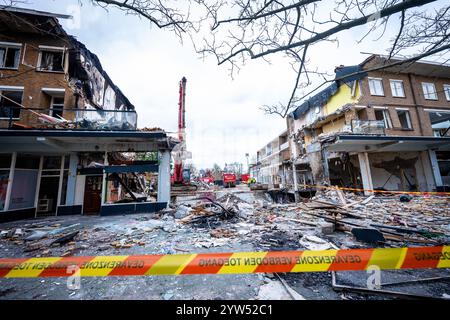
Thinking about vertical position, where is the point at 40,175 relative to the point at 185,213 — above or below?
above

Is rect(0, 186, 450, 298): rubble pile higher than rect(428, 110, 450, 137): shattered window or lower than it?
lower

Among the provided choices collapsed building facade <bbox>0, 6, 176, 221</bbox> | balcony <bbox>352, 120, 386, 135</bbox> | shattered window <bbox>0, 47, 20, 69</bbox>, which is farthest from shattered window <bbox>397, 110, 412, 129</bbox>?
shattered window <bbox>0, 47, 20, 69</bbox>

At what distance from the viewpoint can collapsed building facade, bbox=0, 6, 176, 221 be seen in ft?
28.3

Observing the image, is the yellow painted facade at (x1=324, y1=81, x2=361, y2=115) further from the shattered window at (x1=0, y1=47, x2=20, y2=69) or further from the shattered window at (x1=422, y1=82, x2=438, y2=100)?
the shattered window at (x1=0, y1=47, x2=20, y2=69)

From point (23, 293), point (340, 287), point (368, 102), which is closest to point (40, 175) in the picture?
point (23, 293)

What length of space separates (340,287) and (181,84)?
16996 mm

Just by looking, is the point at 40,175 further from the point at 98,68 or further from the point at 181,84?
the point at 181,84

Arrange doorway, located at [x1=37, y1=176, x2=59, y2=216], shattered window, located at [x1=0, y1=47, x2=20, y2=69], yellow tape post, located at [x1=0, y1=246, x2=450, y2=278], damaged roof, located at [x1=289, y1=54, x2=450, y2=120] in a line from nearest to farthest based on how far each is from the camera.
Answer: yellow tape post, located at [x1=0, y1=246, x2=450, y2=278] → doorway, located at [x1=37, y1=176, x2=59, y2=216] → shattered window, located at [x1=0, y1=47, x2=20, y2=69] → damaged roof, located at [x1=289, y1=54, x2=450, y2=120]

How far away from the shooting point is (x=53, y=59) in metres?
11.0

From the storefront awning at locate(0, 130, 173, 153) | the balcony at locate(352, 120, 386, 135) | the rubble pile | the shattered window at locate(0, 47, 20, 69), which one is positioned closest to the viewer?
the rubble pile

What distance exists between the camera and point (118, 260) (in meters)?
1.74

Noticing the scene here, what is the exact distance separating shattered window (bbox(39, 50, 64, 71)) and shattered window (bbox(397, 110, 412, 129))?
27.4 m

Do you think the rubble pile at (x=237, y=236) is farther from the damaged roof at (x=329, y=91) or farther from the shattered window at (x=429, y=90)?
the shattered window at (x=429, y=90)
